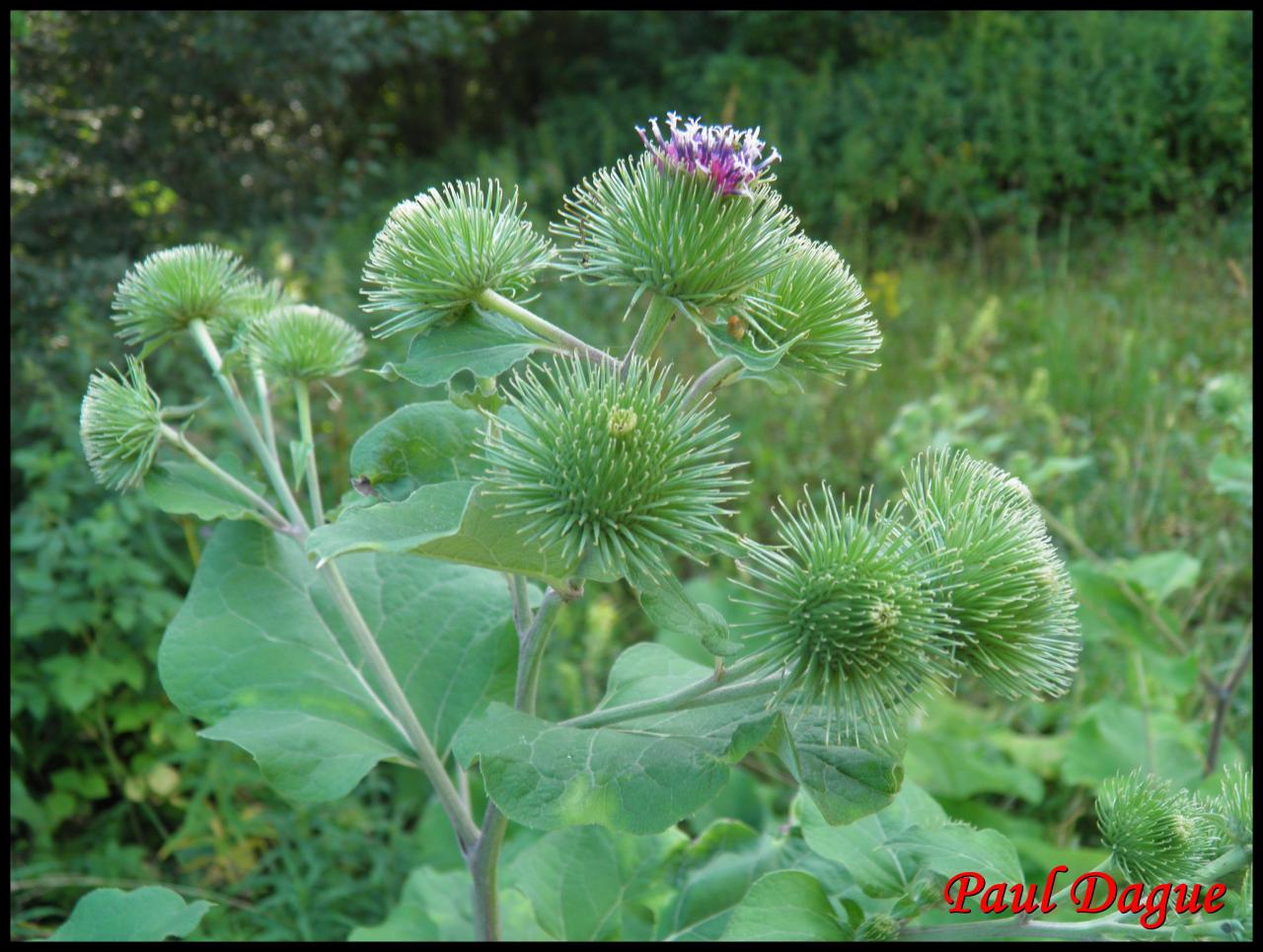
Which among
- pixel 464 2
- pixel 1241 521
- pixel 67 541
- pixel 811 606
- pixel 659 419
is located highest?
pixel 464 2

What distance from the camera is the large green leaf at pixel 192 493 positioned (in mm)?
1121

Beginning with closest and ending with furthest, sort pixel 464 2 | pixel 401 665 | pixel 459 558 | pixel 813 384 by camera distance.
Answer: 1. pixel 459 558
2. pixel 401 665
3. pixel 813 384
4. pixel 464 2

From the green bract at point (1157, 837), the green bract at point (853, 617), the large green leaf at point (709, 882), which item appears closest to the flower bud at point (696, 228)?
the green bract at point (853, 617)

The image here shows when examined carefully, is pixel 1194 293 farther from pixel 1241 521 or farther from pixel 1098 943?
pixel 1098 943

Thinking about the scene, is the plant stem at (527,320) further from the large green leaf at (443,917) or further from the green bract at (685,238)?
the large green leaf at (443,917)

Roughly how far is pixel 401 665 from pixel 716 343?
2.10ft

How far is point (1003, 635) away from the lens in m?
0.90

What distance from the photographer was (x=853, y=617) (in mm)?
832

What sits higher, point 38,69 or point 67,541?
point 38,69

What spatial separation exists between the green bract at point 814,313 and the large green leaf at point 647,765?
34 centimetres

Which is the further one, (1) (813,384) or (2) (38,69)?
(1) (813,384)

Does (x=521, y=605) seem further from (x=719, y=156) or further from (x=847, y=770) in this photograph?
(x=719, y=156)

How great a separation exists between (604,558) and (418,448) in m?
0.27

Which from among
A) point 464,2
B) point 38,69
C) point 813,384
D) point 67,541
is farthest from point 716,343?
point 464,2
